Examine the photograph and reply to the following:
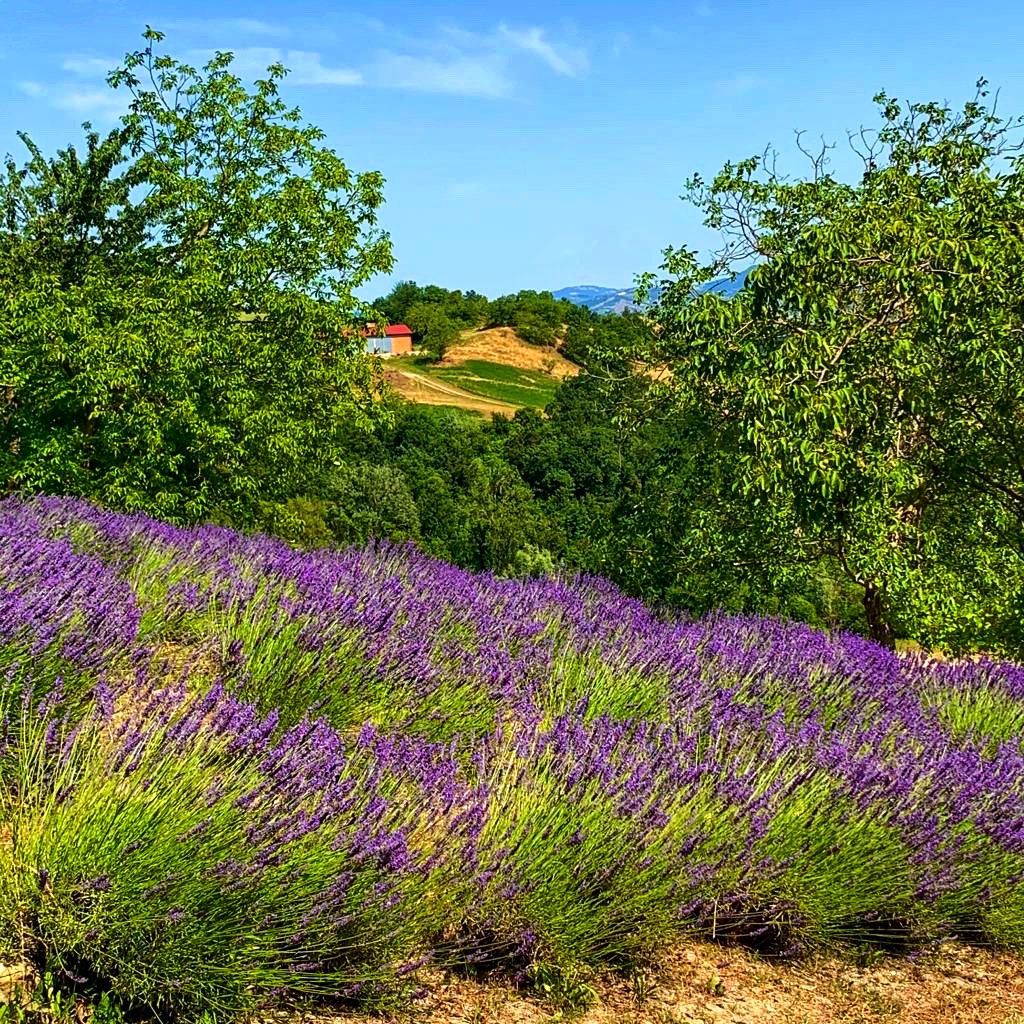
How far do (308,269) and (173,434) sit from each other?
3.75m

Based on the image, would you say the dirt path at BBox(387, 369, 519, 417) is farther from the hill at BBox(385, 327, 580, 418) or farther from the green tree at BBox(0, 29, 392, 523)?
the green tree at BBox(0, 29, 392, 523)

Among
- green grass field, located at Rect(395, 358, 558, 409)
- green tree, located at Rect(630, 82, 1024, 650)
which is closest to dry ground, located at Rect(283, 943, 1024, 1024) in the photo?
green tree, located at Rect(630, 82, 1024, 650)

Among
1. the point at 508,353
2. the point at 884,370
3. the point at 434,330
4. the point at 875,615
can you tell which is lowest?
the point at 875,615

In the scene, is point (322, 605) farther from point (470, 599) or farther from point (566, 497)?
point (566, 497)

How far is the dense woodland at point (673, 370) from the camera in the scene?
6.95 metres

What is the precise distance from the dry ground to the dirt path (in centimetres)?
9151

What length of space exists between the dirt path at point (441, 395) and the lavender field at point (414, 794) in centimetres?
9007

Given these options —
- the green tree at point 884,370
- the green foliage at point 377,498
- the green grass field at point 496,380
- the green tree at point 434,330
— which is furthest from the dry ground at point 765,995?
the green tree at point 434,330

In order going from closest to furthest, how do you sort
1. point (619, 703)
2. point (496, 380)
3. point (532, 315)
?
point (619, 703) → point (496, 380) → point (532, 315)

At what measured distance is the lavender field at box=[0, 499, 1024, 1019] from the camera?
2.46 m

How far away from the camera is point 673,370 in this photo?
10.7m

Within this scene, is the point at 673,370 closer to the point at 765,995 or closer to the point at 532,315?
the point at 765,995

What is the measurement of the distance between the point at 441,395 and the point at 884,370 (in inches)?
3839

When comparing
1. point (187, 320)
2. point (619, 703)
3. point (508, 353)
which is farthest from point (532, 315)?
point (619, 703)
